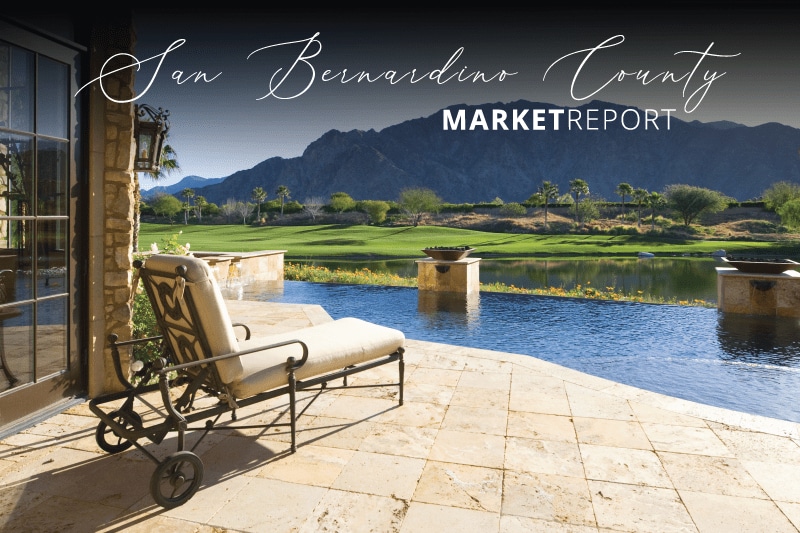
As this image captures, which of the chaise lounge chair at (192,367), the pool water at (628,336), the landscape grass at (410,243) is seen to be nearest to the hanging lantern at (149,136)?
the chaise lounge chair at (192,367)

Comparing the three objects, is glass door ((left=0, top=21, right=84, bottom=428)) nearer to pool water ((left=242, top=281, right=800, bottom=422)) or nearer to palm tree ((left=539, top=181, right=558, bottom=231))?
pool water ((left=242, top=281, right=800, bottom=422))

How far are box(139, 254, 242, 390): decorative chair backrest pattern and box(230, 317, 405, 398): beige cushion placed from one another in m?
0.12

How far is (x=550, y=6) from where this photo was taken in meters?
5.82

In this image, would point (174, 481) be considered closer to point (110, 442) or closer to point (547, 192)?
point (110, 442)

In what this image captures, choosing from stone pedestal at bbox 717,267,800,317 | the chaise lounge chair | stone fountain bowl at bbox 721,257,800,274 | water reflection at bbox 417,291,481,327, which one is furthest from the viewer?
water reflection at bbox 417,291,481,327

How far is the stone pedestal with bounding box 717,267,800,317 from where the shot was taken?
8273 millimetres

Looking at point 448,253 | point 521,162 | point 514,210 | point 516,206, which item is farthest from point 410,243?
point 521,162

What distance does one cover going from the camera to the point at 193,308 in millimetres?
2496

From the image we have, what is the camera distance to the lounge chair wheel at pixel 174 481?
88.0 inches

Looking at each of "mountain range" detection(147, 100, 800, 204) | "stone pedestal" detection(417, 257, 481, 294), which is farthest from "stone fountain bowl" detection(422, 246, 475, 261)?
"mountain range" detection(147, 100, 800, 204)

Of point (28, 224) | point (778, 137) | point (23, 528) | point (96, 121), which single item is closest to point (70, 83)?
point (96, 121)

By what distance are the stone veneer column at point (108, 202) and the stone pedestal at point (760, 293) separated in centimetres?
920

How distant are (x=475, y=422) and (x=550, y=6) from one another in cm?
484

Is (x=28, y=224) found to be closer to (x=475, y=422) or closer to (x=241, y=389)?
(x=241, y=389)
